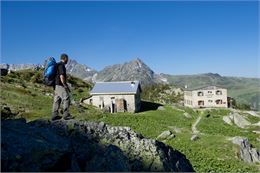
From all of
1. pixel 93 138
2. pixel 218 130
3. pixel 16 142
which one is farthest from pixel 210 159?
pixel 16 142

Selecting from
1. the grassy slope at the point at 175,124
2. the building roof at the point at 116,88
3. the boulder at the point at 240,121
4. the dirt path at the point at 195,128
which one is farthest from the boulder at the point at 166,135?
the building roof at the point at 116,88

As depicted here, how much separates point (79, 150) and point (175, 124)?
1886 inches

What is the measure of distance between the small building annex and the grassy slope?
4.96 metres

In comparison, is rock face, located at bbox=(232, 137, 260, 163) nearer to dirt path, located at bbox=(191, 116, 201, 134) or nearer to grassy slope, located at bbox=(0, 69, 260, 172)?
grassy slope, located at bbox=(0, 69, 260, 172)

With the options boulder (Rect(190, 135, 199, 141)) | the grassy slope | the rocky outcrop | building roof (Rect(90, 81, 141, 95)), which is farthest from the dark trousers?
building roof (Rect(90, 81, 141, 95))

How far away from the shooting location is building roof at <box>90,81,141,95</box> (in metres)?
73.3

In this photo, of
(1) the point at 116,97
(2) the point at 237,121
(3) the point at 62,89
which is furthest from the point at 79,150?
(1) the point at 116,97

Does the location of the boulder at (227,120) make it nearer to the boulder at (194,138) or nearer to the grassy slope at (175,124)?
the grassy slope at (175,124)

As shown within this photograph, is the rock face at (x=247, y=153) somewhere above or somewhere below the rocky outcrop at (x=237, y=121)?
below

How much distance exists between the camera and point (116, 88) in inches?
2945

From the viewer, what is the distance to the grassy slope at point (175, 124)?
3503 cm

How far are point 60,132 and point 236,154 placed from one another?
29744mm

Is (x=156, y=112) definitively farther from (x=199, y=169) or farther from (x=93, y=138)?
(x=93, y=138)

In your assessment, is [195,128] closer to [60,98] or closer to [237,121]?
[237,121]
